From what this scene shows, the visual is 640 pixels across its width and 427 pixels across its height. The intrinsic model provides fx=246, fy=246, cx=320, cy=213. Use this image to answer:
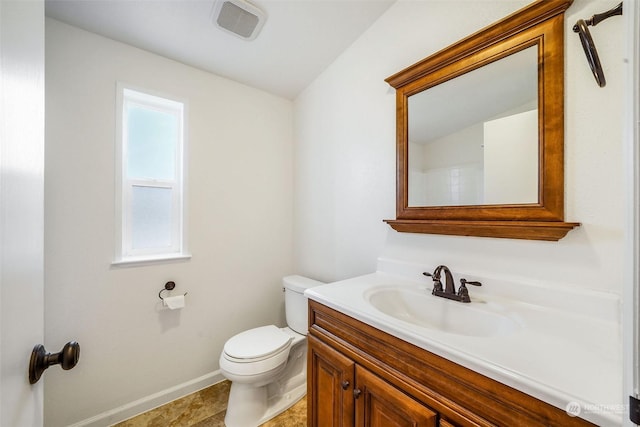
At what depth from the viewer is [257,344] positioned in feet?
4.98

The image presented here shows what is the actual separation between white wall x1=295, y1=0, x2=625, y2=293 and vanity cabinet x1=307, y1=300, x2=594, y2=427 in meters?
0.53

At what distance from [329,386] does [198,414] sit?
43.6 inches

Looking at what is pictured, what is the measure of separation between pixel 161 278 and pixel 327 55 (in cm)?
193

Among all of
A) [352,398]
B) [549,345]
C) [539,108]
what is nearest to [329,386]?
[352,398]

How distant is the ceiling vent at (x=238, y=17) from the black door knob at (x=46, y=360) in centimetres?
159

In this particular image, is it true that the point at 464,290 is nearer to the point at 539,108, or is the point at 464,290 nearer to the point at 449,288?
the point at 449,288

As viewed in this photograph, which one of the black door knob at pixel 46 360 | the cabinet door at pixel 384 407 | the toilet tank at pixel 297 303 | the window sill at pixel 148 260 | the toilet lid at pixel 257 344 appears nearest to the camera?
the black door knob at pixel 46 360

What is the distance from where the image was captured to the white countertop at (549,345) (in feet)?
1.62

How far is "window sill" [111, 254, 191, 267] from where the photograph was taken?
60.6 inches

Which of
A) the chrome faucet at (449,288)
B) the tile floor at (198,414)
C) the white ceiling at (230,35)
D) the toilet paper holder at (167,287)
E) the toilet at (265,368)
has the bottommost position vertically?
Answer: the tile floor at (198,414)

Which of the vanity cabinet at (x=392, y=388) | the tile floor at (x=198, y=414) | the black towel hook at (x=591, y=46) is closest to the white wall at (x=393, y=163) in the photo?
the black towel hook at (x=591, y=46)

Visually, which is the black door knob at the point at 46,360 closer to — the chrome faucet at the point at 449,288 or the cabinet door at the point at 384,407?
the cabinet door at the point at 384,407

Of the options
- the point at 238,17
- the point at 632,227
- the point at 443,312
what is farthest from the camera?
the point at 238,17

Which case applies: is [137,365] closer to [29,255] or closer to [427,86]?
[29,255]
